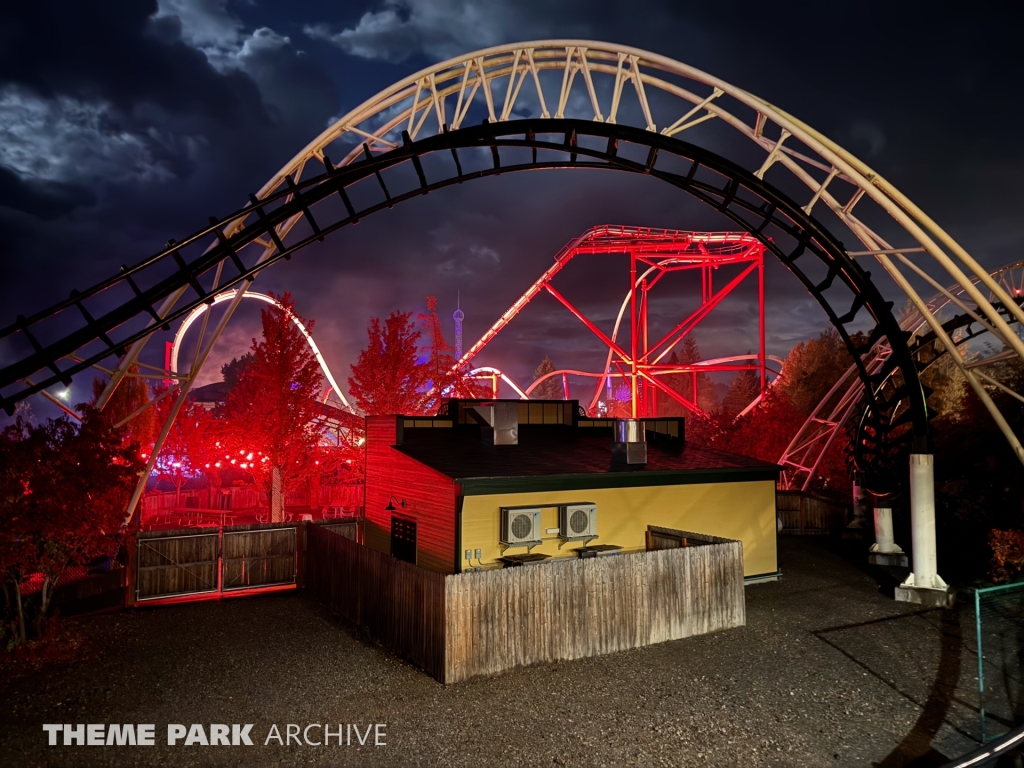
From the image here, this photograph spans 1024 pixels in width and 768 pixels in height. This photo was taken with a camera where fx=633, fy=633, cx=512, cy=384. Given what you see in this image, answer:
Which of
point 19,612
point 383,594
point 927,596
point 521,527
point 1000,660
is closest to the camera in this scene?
point 1000,660

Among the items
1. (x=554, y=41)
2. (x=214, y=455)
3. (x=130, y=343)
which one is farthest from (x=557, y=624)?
(x=214, y=455)

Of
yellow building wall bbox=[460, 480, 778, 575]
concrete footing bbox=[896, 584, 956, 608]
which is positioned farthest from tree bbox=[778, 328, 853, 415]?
concrete footing bbox=[896, 584, 956, 608]

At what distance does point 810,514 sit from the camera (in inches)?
1028

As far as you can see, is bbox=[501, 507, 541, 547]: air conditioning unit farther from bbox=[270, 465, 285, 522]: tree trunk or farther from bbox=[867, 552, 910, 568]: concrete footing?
bbox=[270, 465, 285, 522]: tree trunk

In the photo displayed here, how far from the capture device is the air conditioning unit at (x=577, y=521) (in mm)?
14438

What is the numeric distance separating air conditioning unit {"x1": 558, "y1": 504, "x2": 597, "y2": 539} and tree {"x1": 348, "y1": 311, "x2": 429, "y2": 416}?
17480mm

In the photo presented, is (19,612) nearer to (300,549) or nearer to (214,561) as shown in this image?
(214,561)

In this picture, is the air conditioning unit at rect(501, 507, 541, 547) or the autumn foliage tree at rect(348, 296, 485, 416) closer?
the air conditioning unit at rect(501, 507, 541, 547)

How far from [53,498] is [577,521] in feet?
33.9

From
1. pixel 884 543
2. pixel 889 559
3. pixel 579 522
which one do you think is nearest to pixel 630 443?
pixel 579 522

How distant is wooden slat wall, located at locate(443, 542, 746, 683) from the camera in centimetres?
1033

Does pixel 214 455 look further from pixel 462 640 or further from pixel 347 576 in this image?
pixel 462 640

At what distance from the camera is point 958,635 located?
40.8 feet

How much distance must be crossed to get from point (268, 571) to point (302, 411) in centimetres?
1009
